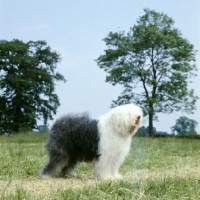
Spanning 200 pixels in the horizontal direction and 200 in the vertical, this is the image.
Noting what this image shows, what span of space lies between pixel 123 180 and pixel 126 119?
81 centimetres

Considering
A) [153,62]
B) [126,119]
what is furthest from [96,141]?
[153,62]

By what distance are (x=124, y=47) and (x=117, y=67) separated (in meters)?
1.08

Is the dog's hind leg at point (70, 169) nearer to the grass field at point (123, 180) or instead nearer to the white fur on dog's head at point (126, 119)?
the grass field at point (123, 180)

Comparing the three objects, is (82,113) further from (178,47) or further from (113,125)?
(178,47)

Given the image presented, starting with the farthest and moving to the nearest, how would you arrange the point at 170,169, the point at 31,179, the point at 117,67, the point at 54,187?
the point at 117,67
the point at 170,169
the point at 31,179
the point at 54,187

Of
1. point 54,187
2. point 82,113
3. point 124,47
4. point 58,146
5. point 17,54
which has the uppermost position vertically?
point 124,47

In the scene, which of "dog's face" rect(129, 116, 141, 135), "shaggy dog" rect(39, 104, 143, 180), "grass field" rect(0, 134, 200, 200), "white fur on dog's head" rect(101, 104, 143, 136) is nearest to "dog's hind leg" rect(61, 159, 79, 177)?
"shaggy dog" rect(39, 104, 143, 180)

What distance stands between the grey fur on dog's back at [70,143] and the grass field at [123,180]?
0.66 feet

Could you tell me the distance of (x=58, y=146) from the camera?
534cm

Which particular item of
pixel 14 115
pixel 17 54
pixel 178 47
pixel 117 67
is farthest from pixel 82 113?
pixel 178 47

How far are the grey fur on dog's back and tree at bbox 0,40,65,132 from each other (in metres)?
0.66

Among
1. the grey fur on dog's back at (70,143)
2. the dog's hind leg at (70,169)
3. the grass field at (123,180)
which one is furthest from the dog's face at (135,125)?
the dog's hind leg at (70,169)

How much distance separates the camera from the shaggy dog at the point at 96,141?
5.20 meters

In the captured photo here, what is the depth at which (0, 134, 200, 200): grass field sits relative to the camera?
3777 millimetres
